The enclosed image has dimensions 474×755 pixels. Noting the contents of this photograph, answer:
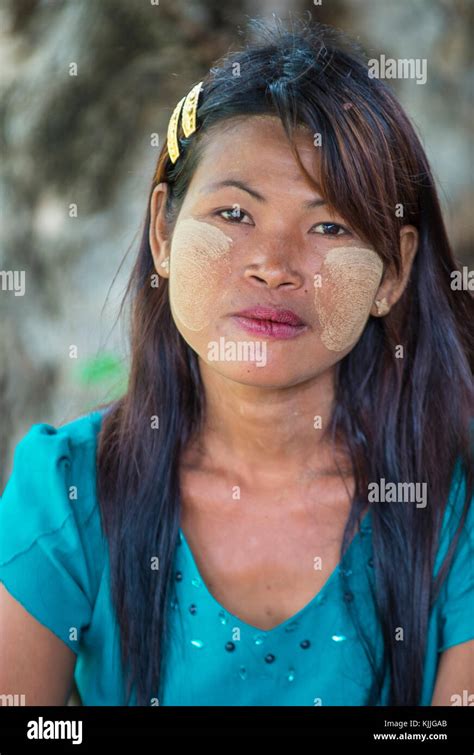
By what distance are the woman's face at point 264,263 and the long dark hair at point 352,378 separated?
0.10ft

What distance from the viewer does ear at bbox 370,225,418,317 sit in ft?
4.50

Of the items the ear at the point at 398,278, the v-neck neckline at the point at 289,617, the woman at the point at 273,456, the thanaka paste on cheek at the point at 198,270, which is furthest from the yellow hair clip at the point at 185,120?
the v-neck neckline at the point at 289,617

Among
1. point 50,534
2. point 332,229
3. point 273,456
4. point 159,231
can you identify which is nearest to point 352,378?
point 273,456

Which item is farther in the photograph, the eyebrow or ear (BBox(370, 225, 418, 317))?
ear (BBox(370, 225, 418, 317))

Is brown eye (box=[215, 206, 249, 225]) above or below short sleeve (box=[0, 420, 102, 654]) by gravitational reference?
above

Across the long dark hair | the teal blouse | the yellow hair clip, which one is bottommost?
the teal blouse

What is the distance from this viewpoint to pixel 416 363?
1455 millimetres

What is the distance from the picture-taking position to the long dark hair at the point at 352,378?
129cm

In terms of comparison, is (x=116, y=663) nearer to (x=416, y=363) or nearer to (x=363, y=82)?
(x=416, y=363)

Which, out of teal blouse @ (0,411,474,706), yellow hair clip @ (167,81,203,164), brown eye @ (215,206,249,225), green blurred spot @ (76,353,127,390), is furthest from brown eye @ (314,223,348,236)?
green blurred spot @ (76,353,127,390)

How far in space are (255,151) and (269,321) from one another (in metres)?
0.24

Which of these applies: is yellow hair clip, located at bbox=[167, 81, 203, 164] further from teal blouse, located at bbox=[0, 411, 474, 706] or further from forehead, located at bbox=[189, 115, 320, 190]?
teal blouse, located at bbox=[0, 411, 474, 706]

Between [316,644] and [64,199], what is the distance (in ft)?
3.20

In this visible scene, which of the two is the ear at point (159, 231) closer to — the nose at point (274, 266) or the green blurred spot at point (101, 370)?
the nose at point (274, 266)
